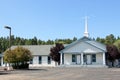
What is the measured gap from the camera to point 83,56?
60812 millimetres

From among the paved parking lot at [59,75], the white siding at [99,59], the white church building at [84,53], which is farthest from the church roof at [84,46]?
the paved parking lot at [59,75]

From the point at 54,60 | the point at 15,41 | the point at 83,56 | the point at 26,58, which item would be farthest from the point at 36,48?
the point at 15,41

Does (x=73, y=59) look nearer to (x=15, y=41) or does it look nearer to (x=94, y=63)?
(x=94, y=63)

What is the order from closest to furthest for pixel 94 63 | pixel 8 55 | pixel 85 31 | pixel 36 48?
pixel 8 55
pixel 94 63
pixel 85 31
pixel 36 48

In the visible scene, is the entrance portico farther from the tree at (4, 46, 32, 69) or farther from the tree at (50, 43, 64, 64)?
the tree at (4, 46, 32, 69)

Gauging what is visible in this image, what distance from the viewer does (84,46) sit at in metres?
60.4

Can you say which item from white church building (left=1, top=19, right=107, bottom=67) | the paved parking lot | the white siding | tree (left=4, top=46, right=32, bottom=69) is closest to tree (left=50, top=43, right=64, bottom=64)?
white church building (left=1, top=19, right=107, bottom=67)

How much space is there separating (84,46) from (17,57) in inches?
660

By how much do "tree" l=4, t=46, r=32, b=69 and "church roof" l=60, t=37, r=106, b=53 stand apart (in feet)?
43.9

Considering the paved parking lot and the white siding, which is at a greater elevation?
the white siding

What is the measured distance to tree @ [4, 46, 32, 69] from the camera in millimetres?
47875

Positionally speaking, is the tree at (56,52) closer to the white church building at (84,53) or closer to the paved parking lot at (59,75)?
the white church building at (84,53)

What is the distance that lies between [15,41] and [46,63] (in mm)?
56621

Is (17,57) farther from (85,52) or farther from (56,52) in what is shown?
(85,52)
